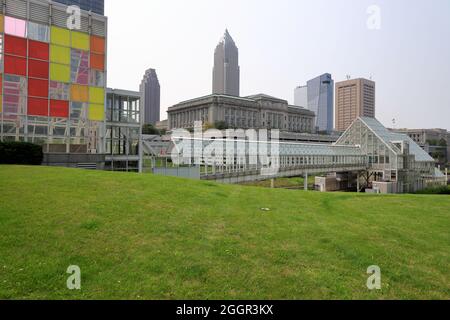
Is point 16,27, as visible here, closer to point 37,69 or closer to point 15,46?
point 15,46

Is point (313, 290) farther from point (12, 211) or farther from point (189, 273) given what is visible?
point (12, 211)

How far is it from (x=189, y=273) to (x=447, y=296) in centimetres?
577

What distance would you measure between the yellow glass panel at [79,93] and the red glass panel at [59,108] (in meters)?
1.07

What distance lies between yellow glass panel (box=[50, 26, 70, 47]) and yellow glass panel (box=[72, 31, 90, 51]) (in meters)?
0.63

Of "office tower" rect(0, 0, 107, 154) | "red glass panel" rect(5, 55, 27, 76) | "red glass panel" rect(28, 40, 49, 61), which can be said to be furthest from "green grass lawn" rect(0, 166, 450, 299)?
"red glass panel" rect(28, 40, 49, 61)

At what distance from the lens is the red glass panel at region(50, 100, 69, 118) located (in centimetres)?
3150

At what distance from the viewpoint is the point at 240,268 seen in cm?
746

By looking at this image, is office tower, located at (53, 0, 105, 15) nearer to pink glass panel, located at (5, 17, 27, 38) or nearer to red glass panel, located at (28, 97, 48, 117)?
pink glass panel, located at (5, 17, 27, 38)

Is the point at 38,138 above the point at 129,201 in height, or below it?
above

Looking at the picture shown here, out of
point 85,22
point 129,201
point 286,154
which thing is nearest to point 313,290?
point 129,201

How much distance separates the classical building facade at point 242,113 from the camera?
14756cm

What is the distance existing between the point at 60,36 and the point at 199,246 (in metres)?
32.9

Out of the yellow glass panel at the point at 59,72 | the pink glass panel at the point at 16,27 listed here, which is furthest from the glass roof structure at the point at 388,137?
the pink glass panel at the point at 16,27

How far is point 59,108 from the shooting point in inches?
1258
